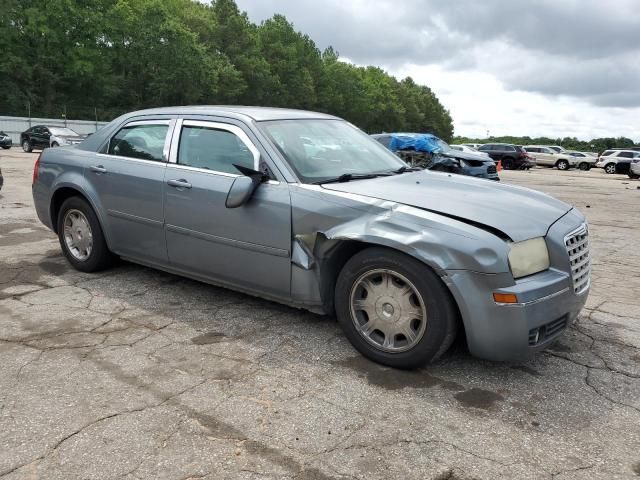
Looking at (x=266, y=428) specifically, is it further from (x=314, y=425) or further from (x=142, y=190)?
(x=142, y=190)

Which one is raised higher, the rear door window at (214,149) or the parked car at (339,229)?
the rear door window at (214,149)

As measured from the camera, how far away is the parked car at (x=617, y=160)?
34.2 metres

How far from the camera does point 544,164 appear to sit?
41.2m

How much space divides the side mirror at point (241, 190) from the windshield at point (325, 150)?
12.9 inches

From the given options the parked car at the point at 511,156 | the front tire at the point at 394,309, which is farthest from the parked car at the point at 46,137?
the front tire at the point at 394,309

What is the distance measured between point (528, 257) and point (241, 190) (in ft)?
6.04

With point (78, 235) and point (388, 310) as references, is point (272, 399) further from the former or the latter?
Answer: point (78, 235)

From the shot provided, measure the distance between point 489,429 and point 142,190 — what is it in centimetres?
316

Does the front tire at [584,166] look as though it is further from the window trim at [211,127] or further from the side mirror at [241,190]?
the side mirror at [241,190]

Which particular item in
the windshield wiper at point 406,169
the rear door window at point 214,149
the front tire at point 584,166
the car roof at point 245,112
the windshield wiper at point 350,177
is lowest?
the front tire at point 584,166

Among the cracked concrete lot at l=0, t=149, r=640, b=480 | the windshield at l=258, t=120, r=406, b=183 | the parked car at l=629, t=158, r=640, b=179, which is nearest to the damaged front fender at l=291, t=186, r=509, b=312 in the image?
the windshield at l=258, t=120, r=406, b=183

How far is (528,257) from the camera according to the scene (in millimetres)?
3066

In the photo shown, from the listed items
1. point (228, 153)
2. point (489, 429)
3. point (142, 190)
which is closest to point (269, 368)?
point (489, 429)

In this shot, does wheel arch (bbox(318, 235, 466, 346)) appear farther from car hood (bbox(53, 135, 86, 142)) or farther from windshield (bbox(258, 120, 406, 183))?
car hood (bbox(53, 135, 86, 142))
